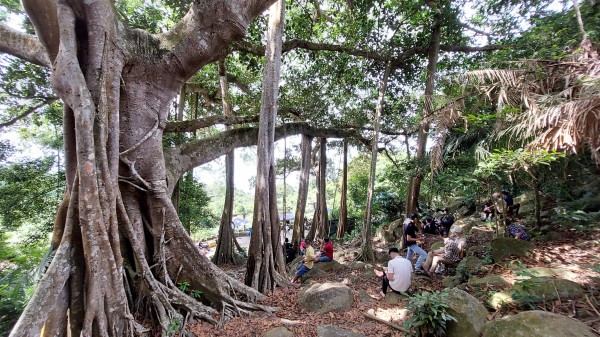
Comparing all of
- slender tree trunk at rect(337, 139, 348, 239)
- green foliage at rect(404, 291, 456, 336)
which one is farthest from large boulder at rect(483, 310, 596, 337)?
slender tree trunk at rect(337, 139, 348, 239)

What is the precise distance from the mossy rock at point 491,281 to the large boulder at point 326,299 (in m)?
1.74

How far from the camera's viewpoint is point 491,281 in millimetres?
3730

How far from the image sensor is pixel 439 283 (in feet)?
14.9

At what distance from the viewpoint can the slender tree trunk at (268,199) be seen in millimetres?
4309

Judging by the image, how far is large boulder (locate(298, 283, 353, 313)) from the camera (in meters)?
3.65

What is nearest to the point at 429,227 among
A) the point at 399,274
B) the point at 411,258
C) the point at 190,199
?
the point at 411,258

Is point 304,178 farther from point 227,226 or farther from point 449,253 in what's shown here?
point 449,253

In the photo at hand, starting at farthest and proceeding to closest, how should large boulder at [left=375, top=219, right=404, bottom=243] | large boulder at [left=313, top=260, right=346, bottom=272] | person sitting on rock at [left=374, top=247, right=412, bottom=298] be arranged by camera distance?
large boulder at [left=375, top=219, right=404, bottom=243] < large boulder at [left=313, top=260, right=346, bottom=272] < person sitting on rock at [left=374, top=247, right=412, bottom=298]

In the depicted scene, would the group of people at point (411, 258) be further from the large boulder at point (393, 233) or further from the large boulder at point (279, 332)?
the large boulder at point (393, 233)

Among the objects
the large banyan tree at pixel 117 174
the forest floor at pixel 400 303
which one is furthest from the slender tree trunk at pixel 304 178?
the large banyan tree at pixel 117 174

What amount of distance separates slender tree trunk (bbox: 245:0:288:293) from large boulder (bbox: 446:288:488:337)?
252 centimetres

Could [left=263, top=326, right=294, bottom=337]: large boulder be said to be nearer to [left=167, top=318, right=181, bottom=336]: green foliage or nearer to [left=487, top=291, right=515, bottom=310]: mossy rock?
[left=167, top=318, right=181, bottom=336]: green foliage

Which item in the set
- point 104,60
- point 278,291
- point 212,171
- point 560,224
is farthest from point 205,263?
point 212,171

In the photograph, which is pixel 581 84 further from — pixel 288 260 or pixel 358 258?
pixel 288 260
